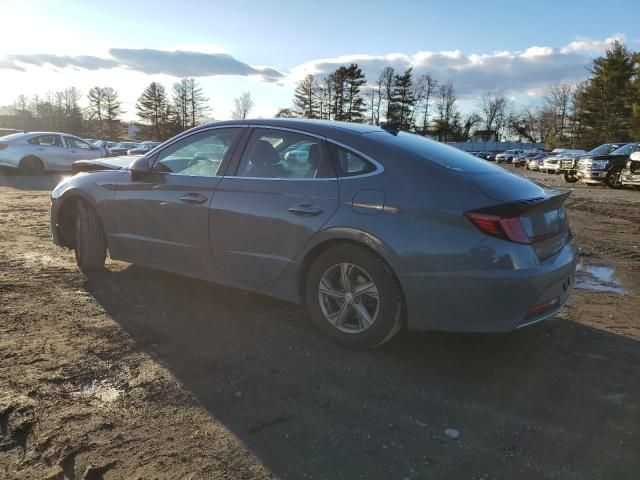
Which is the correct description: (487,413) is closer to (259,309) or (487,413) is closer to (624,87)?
(259,309)

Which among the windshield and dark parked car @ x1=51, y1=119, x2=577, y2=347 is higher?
the windshield

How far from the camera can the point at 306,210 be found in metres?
3.73

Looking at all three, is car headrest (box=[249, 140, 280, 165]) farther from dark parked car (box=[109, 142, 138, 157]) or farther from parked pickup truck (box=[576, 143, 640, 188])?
dark parked car (box=[109, 142, 138, 157])

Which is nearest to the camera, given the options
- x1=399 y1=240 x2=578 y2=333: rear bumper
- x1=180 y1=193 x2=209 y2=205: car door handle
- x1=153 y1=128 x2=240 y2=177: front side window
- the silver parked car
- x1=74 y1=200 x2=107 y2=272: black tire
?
x1=399 y1=240 x2=578 y2=333: rear bumper

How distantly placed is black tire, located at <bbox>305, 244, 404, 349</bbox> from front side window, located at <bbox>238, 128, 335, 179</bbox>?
602 mm

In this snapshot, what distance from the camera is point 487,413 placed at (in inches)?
117

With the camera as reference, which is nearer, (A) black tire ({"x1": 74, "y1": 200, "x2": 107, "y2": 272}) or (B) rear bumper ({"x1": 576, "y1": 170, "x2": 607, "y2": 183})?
(A) black tire ({"x1": 74, "y1": 200, "x2": 107, "y2": 272})

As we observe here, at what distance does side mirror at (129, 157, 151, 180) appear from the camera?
475 centimetres

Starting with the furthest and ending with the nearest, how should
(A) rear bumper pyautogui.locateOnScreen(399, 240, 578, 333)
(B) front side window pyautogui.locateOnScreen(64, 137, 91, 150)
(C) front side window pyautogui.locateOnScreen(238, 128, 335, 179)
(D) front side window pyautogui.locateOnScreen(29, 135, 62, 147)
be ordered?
(B) front side window pyautogui.locateOnScreen(64, 137, 91, 150)
(D) front side window pyautogui.locateOnScreen(29, 135, 62, 147)
(C) front side window pyautogui.locateOnScreen(238, 128, 335, 179)
(A) rear bumper pyautogui.locateOnScreen(399, 240, 578, 333)

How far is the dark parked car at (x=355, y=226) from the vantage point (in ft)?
10.5

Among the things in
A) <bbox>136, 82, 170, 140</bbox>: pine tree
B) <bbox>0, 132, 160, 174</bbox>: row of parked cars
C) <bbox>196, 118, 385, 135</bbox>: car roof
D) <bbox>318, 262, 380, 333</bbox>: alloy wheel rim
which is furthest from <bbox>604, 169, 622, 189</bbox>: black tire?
<bbox>136, 82, 170, 140</bbox>: pine tree

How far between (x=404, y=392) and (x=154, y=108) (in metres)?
93.6

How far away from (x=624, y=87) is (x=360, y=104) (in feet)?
120

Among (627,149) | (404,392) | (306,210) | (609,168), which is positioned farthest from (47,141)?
(627,149)
